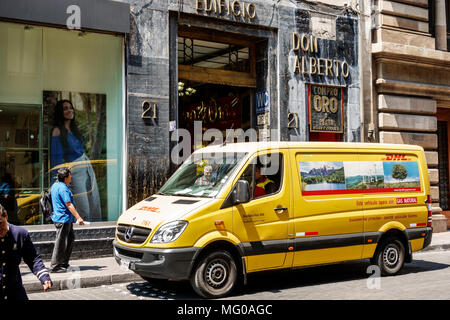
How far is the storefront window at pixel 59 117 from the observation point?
11258 mm

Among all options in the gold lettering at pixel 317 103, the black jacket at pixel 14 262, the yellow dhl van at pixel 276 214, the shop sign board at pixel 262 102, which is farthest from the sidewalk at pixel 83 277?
the gold lettering at pixel 317 103

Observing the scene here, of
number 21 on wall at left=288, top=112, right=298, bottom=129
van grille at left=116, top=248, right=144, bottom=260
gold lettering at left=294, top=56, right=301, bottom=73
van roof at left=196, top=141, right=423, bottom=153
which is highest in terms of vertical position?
gold lettering at left=294, top=56, right=301, bottom=73

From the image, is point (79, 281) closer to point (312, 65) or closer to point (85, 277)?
point (85, 277)

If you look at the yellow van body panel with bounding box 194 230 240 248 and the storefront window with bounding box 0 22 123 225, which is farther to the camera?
the storefront window with bounding box 0 22 123 225

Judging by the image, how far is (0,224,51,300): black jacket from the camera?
4629mm

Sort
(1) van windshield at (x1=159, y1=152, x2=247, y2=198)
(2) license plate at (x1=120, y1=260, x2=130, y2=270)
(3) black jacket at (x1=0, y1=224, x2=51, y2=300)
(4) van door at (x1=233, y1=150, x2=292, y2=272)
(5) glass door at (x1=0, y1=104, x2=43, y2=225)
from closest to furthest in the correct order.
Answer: (3) black jacket at (x1=0, y1=224, x2=51, y2=300) → (2) license plate at (x1=120, y1=260, x2=130, y2=270) → (4) van door at (x1=233, y1=150, x2=292, y2=272) → (1) van windshield at (x1=159, y1=152, x2=247, y2=198) → (5) glass door at (x1=0, y1=104, x2=43, y2=225)

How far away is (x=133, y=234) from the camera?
7832 millimetres

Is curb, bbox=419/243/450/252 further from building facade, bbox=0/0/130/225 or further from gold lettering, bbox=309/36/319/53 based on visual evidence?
building facade, bbox=0/0/130/225

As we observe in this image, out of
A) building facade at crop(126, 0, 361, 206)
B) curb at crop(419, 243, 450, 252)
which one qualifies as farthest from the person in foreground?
curb at crop(419, 243, 450, 252)

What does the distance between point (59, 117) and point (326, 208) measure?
20.3ft

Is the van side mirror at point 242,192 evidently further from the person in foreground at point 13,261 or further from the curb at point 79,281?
the person in foreground at point 13,261

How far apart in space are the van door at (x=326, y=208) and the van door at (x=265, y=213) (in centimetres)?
21

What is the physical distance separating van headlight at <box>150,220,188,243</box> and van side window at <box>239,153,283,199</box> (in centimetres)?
123

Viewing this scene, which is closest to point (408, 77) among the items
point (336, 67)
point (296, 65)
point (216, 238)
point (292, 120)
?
point (336, 67)
